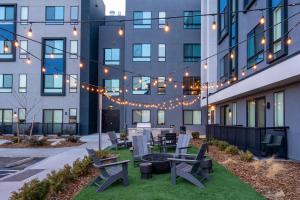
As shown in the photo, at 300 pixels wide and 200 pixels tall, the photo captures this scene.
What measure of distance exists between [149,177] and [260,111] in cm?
1005

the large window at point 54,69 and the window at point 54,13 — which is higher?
the window at point 54,13

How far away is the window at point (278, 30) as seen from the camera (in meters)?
13.9

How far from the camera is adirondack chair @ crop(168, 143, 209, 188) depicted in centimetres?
840

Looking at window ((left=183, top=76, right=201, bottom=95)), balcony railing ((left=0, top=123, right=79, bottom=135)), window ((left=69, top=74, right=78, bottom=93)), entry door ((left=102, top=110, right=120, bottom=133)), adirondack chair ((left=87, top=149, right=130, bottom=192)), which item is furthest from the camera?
entry door ((left=102, top=110, right=120, bottom=133))

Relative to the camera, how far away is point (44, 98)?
35.0m

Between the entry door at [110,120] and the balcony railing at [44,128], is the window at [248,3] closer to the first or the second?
the balcony railing at [44,128]

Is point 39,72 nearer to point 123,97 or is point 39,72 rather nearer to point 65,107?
point 65,107

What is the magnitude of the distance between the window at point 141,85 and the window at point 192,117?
4271 millimetres

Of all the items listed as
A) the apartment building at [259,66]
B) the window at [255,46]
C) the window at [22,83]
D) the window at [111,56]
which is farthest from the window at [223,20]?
the window at [22,83]

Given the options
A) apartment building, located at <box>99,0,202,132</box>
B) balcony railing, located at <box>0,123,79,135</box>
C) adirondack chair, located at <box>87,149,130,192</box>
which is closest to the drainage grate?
adirondack chair, located at <box>87,149,130,192</box>

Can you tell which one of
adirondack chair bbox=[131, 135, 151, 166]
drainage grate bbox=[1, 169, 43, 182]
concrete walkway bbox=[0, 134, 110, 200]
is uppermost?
adirondack chair bbox=[131, 135, 151, 166]

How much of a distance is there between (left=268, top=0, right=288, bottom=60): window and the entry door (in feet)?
81.6

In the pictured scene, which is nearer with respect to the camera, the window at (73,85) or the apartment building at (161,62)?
the window at (73,85)

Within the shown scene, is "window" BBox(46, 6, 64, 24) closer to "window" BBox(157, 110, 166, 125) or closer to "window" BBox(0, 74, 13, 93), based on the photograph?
"window" BBox(0, 74, 13, 93)
